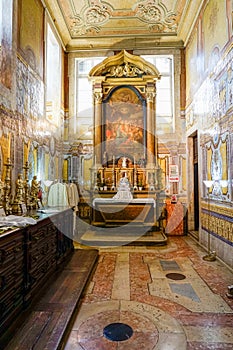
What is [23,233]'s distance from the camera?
2.95 meters

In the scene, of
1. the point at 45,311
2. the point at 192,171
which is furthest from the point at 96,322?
the point at 192,171

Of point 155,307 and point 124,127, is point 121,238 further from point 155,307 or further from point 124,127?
point 124,127

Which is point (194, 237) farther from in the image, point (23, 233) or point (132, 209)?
point (23, 233)

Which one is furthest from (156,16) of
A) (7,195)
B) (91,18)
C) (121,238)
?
(7,195)

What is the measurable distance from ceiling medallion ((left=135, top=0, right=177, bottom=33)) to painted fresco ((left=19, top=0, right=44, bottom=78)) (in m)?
2.96

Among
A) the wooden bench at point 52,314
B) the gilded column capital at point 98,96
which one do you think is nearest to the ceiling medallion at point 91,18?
the gilded column capital at point 98,96

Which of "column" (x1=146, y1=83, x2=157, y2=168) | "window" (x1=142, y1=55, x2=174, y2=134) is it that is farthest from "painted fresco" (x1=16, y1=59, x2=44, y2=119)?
"window" (x1=142, y1=55, x2=174, y2=134)

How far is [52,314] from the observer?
2941 mm

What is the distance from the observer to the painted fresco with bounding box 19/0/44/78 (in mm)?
5793

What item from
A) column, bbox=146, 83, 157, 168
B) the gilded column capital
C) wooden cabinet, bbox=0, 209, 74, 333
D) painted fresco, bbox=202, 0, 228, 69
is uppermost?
painted fresco, bbox=202, 0, 228, 69

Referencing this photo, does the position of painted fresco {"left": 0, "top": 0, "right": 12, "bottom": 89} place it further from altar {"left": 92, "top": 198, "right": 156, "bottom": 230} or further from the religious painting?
the religious painting

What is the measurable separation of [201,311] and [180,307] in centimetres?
25

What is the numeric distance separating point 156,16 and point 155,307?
8163 millimetres

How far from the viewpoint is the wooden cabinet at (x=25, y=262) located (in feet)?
8.13
